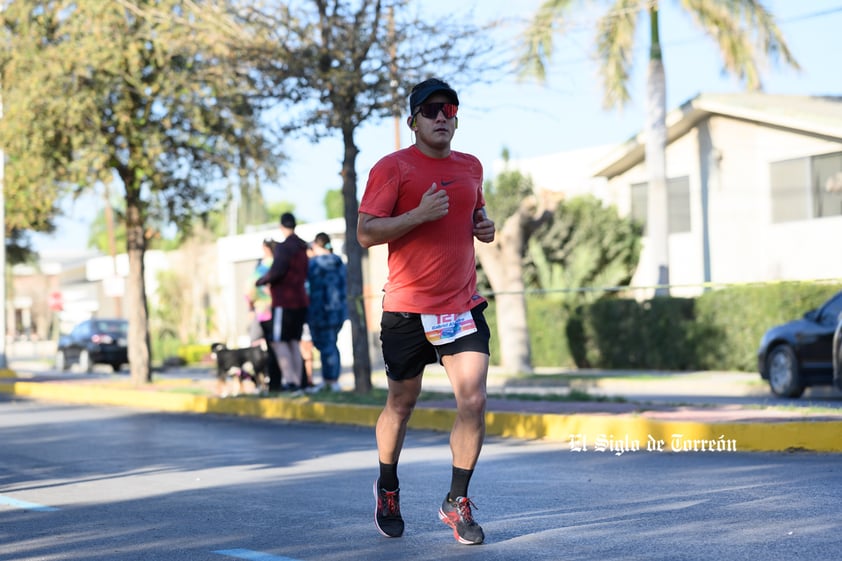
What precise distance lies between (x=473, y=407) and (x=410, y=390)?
0.37m

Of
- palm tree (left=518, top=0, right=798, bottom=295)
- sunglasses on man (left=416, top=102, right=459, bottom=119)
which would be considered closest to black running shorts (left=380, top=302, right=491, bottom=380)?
sunglasses on man (left=416, top=102, right=459, bottom=119)

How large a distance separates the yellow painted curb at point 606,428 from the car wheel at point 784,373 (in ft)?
19.0

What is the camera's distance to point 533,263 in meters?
33.3

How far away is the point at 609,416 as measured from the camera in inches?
435

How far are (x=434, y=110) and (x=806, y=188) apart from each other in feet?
75.2

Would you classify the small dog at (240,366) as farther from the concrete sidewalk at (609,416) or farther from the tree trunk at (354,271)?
the tree trunk at (354,271)

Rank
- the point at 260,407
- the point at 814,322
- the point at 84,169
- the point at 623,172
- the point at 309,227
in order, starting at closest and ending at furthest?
the point at 260,407 < the point at 814,322 < the point at 84,169 < the point at 623,172 < the point at 309,227

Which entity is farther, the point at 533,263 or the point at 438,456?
the point at 533,263

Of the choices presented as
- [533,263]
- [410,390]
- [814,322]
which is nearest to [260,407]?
[814,322]

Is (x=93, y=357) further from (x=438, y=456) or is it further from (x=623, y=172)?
(x=438, y=456)

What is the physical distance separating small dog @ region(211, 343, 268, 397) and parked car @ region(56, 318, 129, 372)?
17.1m

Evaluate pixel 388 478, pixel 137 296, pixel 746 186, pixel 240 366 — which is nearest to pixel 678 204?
pixel 746 186

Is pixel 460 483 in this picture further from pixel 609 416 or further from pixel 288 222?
pixel 288 222

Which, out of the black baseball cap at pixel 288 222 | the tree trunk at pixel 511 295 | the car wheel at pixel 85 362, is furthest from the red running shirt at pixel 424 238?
the car wheel at pixel 85 362
